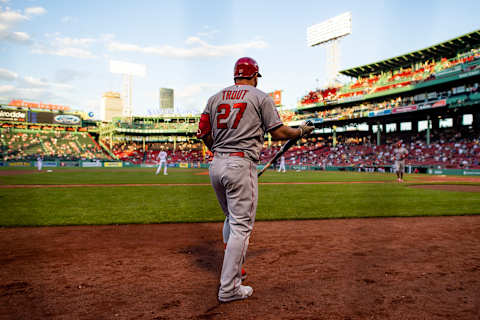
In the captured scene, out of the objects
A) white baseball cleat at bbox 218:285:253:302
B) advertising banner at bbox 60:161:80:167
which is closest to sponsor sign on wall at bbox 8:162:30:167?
advertising banner at bbox 60:161:80:167

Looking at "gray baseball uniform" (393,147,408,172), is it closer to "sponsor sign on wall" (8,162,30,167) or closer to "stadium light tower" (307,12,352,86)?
"stadium light tower" (307,12,352,86)

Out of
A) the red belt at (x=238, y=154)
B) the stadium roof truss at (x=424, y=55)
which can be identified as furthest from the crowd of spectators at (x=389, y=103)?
the red belt at (x=238, y=154)

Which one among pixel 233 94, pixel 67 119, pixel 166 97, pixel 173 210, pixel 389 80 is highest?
pixel 166 97

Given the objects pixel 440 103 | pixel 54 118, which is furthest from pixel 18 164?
pixel 440 103

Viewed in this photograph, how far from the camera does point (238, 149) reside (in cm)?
304

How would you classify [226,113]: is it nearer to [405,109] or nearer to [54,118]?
[405,109]

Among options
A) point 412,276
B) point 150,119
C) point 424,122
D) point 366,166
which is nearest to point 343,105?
point 424,122

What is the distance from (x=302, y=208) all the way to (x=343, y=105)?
151ft

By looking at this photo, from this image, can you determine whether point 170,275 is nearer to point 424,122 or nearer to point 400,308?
point 400,308

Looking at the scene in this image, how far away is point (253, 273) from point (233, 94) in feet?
6.21

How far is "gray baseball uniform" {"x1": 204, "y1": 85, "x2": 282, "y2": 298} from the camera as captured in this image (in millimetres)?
2920

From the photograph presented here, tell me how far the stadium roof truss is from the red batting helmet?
45554 millimetres

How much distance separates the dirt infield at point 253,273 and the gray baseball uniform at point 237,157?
17.0 inches

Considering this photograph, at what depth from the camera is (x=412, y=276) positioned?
3.48 metres
